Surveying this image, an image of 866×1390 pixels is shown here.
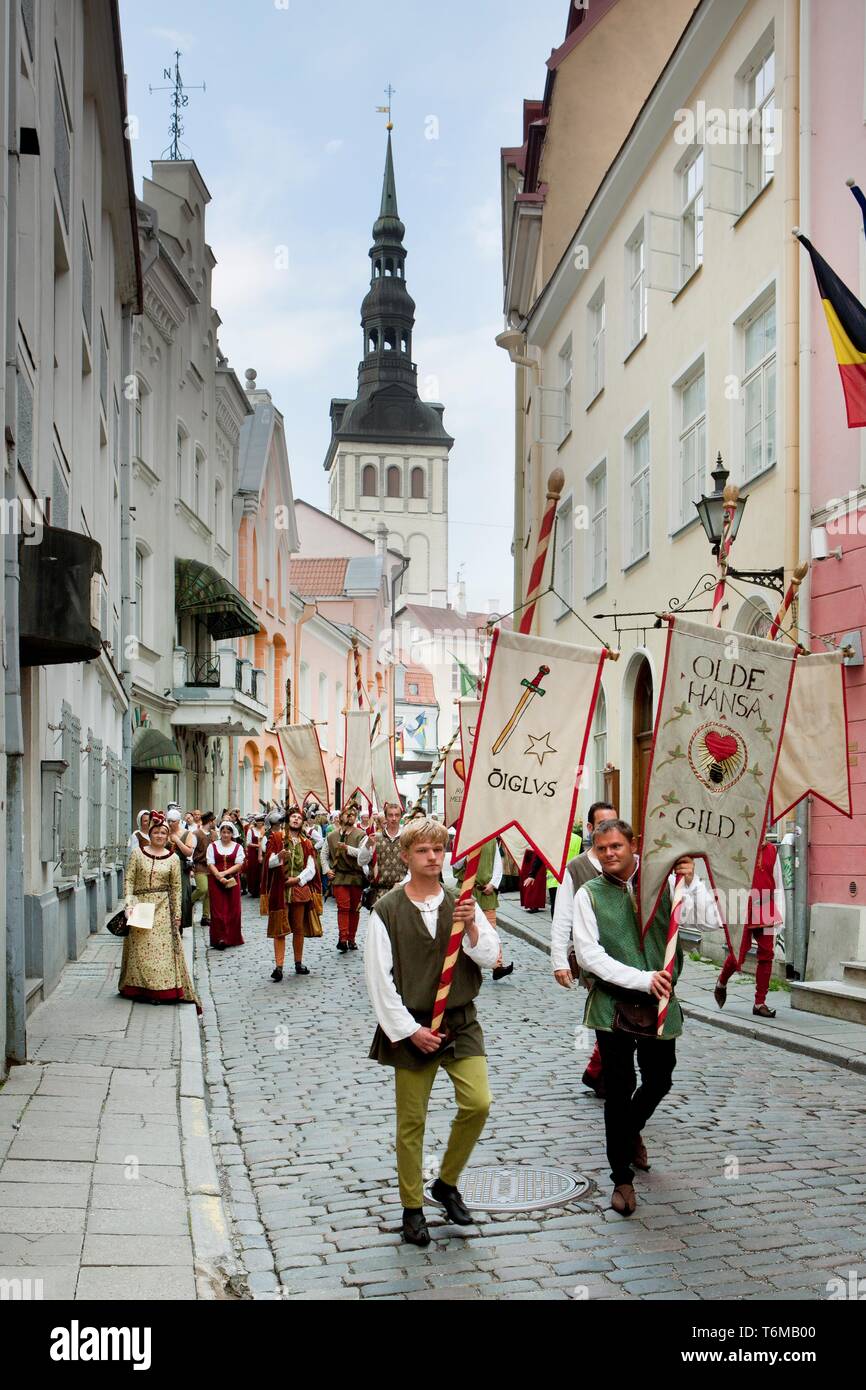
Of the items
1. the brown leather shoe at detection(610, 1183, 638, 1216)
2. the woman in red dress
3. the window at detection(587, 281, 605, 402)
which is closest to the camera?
the brown leather shoe at detection(610, 1183, 638, 1216)

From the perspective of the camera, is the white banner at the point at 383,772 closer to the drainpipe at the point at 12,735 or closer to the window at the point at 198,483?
the drainpipe at the point at 12,735

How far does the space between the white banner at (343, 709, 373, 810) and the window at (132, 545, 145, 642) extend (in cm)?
902

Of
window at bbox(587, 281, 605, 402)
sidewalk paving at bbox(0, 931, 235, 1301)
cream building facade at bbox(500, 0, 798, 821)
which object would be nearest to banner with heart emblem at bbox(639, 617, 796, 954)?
sidewalk paving at bbox(0, 931, 235, 1301)

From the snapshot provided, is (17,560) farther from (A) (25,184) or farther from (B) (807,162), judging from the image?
(B) (807,162)

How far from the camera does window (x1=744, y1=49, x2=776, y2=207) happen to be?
Result: 15.8m

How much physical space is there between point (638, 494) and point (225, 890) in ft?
27.7

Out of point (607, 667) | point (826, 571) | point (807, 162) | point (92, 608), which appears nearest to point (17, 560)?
point (92, 608)

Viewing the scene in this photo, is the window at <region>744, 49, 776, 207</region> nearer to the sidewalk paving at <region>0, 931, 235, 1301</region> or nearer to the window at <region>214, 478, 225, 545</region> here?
the sidewalk paving at <region>0, 931, 235, 1301</region>

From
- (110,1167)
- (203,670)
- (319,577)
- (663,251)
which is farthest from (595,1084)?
(319,577)

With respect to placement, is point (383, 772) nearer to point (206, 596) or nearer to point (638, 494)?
point (638, 494)

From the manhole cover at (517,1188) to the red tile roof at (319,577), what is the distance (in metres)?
59.8

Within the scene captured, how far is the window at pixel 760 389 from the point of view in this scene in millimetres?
15703

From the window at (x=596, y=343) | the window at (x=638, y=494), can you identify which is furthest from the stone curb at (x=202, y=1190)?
the window at (x=596, y=343)

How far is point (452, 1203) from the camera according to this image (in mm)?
6105
